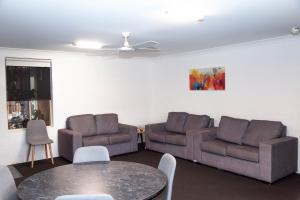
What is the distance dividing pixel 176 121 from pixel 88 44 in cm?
268

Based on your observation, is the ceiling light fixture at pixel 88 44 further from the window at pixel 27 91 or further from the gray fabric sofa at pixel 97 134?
the gray fabric sofa at pixel 97 134

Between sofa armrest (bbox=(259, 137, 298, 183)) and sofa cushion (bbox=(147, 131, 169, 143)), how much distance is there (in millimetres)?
2253

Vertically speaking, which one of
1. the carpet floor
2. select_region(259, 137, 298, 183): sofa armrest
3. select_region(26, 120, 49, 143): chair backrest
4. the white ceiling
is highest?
the white ceiling

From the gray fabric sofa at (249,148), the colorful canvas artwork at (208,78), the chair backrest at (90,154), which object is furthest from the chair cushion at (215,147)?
the chair backrest at (90,154)

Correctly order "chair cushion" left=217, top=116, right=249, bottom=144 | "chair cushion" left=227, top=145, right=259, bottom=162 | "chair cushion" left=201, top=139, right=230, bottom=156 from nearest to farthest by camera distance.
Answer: "chair cushion" left=227, top=145, right=259, bottom=162 → "chair cushion" left=201, top=139, right=230, bottom=156 → "chair cushion" left=217, top=116, right=249, bottom=144

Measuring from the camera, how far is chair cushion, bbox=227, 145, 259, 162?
164 inches

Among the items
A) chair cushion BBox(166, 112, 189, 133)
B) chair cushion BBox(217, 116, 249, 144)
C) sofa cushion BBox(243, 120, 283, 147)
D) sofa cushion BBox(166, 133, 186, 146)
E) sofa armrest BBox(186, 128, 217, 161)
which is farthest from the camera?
chair cushion BBox(166, 112, 189, 133)

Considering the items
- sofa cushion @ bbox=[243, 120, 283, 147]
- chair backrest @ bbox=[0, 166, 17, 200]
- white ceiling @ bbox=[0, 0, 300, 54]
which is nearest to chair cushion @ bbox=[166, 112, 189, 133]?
sofa cushion @ bbox=[243, 120, 283, 147]

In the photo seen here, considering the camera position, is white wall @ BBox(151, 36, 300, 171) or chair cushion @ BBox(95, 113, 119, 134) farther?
chair cushion @ BBox(95, 113, 119, 134)

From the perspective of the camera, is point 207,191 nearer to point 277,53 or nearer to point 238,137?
point 238,137

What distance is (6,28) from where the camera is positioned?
11.9 ft

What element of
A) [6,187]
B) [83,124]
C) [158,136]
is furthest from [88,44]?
[6,187]

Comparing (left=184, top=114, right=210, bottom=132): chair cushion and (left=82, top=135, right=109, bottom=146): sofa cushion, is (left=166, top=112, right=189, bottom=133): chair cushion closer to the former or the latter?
(left=184, top=114, right=210, bottom=132): chair cushion

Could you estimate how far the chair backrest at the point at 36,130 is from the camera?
17.6ft
